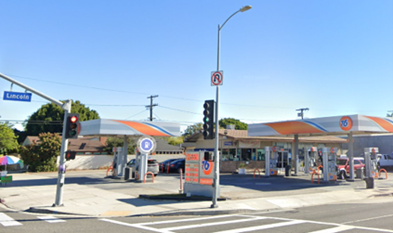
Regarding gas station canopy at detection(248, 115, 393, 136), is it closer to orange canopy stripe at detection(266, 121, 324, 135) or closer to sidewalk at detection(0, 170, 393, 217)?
orange canopy stripe at detection(266, 121, 324, 135)

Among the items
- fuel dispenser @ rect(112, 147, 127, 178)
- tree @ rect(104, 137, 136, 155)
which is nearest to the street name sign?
fuel dispenser @ rect(112, 147, 127, 178)

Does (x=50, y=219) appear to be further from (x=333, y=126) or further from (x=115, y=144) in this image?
(x=115, y=144)

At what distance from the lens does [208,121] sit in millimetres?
13562

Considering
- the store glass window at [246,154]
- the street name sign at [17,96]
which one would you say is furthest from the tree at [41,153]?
the street name sign at [17,96]

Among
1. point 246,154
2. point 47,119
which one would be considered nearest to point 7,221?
point 246,154

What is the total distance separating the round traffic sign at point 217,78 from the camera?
13859 mm

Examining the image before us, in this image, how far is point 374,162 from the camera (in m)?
27.1

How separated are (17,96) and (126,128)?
11.1 m

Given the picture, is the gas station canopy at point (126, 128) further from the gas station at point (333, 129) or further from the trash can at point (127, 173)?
the gas station at point (333, 129)

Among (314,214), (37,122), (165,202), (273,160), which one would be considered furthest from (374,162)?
(37,122)

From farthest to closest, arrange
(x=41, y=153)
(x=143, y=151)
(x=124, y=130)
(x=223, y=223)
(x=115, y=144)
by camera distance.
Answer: (x=115, y=144)
(x=41, y=153)
(x=124, y=130)
(x=143, y=151)
(x=223, y=223)

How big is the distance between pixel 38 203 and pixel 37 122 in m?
48.9

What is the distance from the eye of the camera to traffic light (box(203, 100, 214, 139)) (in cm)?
1354

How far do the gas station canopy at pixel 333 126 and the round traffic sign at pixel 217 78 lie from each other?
13649 mm
